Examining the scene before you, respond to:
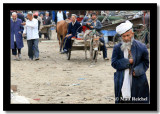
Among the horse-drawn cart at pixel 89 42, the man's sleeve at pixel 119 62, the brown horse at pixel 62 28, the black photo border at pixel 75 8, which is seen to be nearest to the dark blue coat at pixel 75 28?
the horse-drawn cart at pixel 89 42

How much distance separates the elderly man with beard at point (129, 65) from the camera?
589cm

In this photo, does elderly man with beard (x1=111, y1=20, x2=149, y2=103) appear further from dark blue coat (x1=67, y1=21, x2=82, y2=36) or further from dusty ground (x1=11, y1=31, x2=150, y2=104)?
dark blue coat (x1=67, y1=21, x2=82, y2=36)

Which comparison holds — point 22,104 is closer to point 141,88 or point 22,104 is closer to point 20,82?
point 141,88

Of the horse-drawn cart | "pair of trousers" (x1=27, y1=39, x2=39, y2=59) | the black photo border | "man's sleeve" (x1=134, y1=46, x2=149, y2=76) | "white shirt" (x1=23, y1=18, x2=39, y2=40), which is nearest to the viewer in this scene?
"man's sleeve" (x1=134, y1=46, x2=149, y2=76)

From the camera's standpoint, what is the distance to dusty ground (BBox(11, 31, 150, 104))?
348 inches

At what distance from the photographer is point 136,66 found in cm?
588

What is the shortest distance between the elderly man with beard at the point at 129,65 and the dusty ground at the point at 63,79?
2264 mm

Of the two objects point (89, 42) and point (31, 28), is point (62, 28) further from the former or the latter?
point (89, 42)

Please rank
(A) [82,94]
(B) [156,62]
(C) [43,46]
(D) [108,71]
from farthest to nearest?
1. (C) [43,46]
2. (D) [108,71]
3. (A) [82,94]
4. (B) [156,62]

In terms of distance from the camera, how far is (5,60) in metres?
6.60

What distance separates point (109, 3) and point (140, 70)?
1289 millimetres

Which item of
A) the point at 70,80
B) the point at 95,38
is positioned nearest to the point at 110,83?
the point at 70,80

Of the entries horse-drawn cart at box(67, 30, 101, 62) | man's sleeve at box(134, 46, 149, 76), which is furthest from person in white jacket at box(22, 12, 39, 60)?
man's sleeve at box(134, 46, 149, 76)

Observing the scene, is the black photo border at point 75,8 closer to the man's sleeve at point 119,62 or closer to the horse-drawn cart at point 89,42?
Result: the man's sleeve at point 119,62
